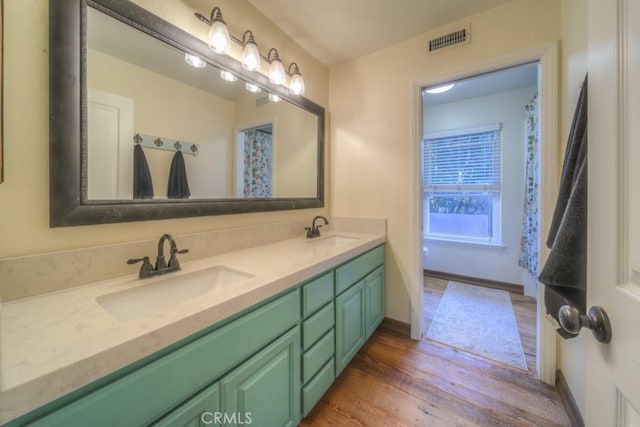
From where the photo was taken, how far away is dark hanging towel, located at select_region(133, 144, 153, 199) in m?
1.07

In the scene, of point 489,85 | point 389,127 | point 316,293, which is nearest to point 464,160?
point 489,85

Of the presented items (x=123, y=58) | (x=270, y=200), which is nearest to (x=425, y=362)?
(x=270, y=200)

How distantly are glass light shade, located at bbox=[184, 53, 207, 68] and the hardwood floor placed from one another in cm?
193

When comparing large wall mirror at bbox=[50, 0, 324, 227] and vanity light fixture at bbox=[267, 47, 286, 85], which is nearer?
large wall mirror at bbox=[50, 0, 324, 227]

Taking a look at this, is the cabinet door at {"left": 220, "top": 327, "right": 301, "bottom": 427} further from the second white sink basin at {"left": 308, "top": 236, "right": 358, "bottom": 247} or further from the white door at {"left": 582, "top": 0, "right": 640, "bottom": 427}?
the white door at {"left": 582, "top": 0, "right": 640, "bottom": 427}

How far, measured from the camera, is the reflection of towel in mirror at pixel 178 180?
3.91 feet

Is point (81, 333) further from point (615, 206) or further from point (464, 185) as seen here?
point (464, 185)

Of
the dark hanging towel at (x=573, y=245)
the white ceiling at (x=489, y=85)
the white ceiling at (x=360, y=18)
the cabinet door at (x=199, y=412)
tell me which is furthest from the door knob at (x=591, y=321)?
the white ceiling at (x=489, y=85)

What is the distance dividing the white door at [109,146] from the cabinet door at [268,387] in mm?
863

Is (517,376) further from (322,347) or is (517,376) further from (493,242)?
(493,242)

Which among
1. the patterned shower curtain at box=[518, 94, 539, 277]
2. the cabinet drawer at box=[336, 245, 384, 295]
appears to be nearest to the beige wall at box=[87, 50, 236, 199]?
the cabinet drawer at box=[336, 245, 384, 295]

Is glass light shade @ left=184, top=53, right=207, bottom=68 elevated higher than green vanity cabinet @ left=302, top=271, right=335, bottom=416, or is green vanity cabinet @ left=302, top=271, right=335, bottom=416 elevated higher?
glass light shade @ left=184, top=53, right=207, bottom=68

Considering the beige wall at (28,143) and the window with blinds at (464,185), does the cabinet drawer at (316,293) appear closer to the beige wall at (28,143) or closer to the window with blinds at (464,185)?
the beige wall at (28,143)

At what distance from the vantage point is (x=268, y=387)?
0.94 m
